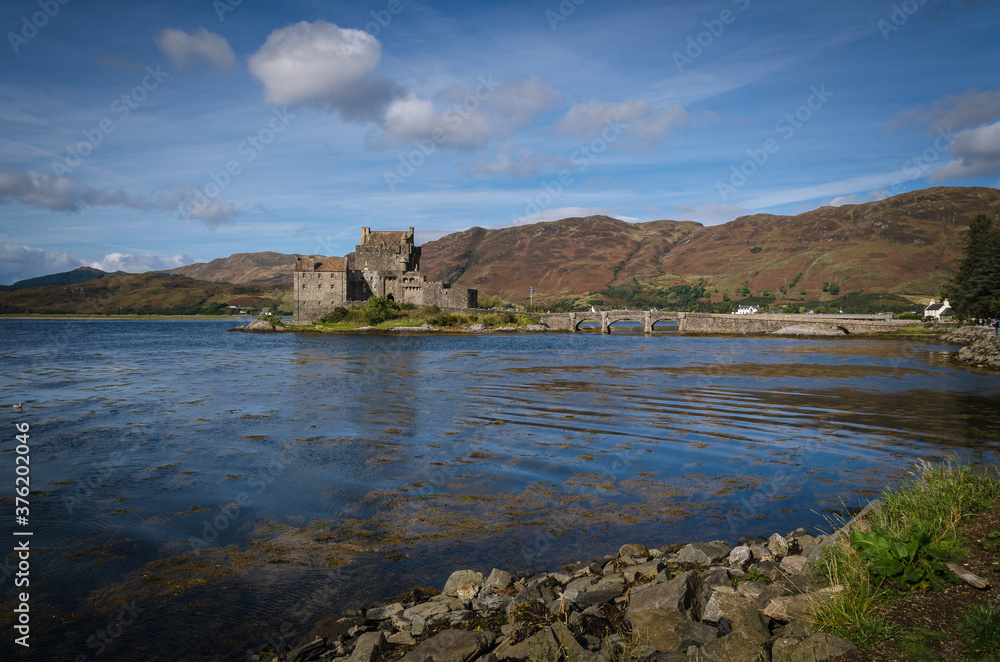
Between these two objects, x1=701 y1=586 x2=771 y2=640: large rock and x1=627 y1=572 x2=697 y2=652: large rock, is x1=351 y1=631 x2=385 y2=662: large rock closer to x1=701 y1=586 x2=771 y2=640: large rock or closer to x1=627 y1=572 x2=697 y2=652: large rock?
x1=627 y1=572 x2=697 y2=652: large rock

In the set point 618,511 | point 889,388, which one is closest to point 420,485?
point 618,511

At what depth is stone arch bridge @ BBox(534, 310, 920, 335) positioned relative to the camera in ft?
298

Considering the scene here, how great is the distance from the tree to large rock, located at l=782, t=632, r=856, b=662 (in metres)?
77.9

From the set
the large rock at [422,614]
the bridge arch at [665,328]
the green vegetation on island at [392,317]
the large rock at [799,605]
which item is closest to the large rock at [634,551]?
the large rock at [799,605]

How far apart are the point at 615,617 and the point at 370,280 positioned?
103165 mm

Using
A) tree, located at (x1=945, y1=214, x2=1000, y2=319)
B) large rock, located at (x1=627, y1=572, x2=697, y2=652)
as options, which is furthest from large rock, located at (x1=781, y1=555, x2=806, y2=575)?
tree, located at (x1=945, y1=214, x2=1000, y2=319)

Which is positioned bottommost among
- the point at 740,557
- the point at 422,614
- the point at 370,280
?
the point at 422,614

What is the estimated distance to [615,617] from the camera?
693 centimetres

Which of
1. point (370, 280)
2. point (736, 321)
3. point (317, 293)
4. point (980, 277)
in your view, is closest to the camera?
point (980, 277)

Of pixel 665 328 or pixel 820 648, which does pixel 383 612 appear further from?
pixel 665 328

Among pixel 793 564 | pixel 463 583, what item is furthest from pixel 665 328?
pixel 463 583

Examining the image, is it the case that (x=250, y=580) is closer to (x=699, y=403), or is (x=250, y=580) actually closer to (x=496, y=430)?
(x=496, y=430)

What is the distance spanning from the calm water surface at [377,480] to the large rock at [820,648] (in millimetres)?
4785

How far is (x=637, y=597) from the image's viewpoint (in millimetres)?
7035
